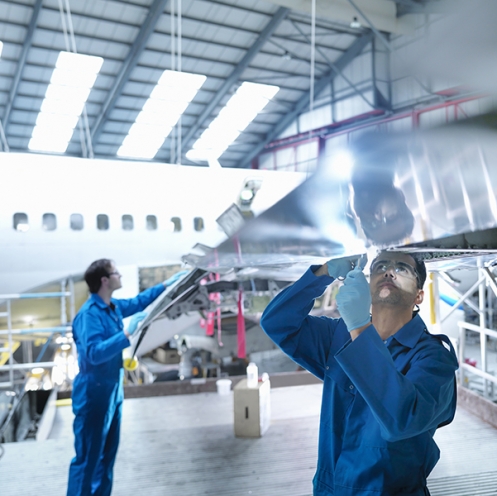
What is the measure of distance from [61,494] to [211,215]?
5.86 m

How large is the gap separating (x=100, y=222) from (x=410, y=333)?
23.8 ft

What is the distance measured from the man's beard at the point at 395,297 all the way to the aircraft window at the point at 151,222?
7182mm

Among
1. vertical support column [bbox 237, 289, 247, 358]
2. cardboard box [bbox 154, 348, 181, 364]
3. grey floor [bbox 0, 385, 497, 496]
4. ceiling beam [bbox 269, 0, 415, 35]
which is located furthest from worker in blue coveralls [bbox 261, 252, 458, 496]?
cardboard box [bbox 154, 348, 181, 364]

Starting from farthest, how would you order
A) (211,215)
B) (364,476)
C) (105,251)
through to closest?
(211,215)
(105,251)
(364,476)

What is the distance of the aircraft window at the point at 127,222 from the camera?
8.62 m

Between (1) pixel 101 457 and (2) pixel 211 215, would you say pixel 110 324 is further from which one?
(2) pixel 211 215

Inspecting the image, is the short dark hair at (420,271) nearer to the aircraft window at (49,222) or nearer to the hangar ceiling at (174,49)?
the aircraft window at (49,222)

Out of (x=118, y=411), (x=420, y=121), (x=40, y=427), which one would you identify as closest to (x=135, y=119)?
(x=40, y=427)

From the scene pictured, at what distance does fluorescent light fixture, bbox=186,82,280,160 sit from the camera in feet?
60.2

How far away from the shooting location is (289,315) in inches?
84.4

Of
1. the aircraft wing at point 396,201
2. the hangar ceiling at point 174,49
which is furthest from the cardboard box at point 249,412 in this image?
the hangar ceiling at point 174,49

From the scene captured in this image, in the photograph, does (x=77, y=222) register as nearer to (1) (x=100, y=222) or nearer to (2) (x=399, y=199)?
(1) (x=100, y=222)

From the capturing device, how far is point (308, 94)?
1986 centimetres

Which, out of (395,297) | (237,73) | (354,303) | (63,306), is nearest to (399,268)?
(395,297)
